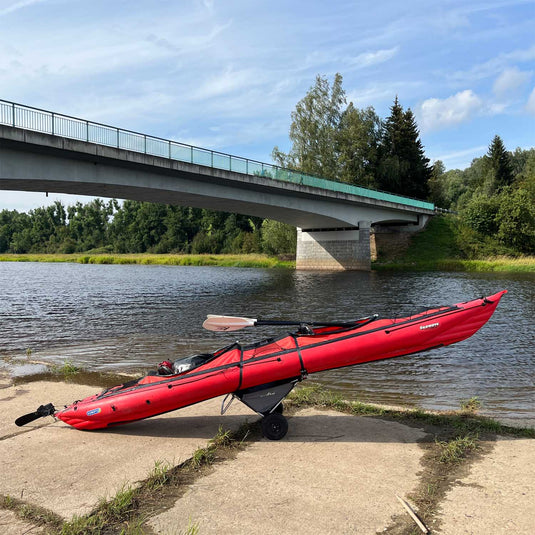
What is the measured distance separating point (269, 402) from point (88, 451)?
182cm

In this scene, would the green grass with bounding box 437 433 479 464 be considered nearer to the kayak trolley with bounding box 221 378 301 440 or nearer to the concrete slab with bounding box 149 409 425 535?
the concrete slab with bounding box 149 409 425 535

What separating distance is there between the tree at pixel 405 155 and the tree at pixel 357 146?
223 centimetres

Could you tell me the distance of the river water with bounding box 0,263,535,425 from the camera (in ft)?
25.7

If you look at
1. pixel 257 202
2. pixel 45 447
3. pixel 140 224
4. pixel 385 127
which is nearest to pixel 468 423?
pixel 45 447

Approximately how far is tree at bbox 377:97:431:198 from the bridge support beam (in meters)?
16.1

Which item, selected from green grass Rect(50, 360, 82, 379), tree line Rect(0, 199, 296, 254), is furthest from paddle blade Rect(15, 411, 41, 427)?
tree line Rect(0, 199, 296, 254)

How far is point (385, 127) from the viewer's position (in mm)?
63938

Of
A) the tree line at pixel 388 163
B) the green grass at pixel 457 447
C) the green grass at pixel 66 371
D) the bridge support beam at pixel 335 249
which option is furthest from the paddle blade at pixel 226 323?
the tree line at pixel 388 163

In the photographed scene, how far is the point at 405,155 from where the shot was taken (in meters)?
63.0

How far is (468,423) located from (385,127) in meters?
63.5

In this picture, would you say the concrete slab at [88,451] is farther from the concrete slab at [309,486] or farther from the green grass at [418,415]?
the green grass at [418,415]

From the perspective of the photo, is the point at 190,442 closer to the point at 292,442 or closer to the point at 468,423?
the point at 292,442

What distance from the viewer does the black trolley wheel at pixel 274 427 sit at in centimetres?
489

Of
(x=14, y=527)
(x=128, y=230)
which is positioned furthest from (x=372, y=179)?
(x=128, y=230)
